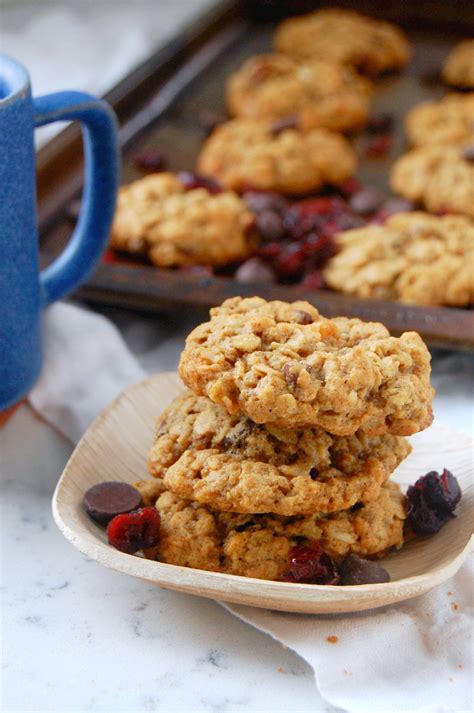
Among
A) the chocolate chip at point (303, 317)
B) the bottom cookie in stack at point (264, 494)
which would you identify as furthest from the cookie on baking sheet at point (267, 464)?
the chocolate chip at point (303, 317)

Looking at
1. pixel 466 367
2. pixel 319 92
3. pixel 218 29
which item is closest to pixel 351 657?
pixel 466 367

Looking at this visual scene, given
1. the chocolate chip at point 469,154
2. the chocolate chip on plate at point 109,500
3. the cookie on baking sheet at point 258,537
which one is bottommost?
the chocolate chip at point 469,154

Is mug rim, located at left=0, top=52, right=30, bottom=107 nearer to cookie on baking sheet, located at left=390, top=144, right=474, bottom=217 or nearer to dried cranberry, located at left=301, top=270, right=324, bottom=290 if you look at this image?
dried cranberry, located at left=301, top=270, right=324, bottom=290

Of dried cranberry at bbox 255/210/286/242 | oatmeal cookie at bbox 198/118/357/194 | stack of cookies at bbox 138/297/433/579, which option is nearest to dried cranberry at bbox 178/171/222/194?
oatmeal cookie at bbox 198/118/357/194

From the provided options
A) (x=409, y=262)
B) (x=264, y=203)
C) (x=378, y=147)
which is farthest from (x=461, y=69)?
(x=409, y=262)

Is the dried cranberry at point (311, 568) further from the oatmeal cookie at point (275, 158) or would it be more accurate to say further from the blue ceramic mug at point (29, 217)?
the oatmeal cookie at point (275, 158)

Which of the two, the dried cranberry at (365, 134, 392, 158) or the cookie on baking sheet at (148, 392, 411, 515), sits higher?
the cookie on baking sheet at (148, 392, 411, 515)

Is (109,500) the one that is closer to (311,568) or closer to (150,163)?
(311,568)
